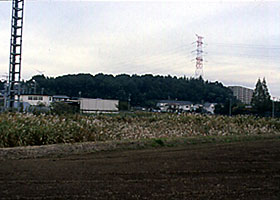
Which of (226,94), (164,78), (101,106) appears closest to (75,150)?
(101,106)

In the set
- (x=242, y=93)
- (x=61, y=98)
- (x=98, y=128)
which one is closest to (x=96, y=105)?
(x=61, y=98)

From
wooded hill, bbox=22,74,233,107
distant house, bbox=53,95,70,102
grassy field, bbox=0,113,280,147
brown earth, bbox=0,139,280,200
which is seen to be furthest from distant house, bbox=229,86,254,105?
brown earth, bbox=0,139,280,200

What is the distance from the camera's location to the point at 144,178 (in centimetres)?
707

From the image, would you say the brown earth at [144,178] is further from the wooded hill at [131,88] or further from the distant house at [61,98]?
the distant house at [61,98]

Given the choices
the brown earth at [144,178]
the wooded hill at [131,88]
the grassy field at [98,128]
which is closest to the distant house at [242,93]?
the wooded hill at [131,88]

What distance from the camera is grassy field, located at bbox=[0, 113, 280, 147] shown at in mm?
12406

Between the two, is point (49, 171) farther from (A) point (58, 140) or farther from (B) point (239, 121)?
(B) point (239, 121)

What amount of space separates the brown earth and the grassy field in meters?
2.61

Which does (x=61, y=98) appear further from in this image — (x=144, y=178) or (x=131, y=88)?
(x=144, y=178)

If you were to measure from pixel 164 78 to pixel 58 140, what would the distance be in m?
Result: 55.7

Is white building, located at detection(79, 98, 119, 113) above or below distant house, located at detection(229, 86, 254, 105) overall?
below

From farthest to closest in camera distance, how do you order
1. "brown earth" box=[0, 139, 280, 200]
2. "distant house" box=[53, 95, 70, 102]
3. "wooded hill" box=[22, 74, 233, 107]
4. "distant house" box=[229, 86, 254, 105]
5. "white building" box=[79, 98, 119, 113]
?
1. "distant house" box=[229, 86, 254, 105]
2. "distant house" box=[53, 95, 70, 102]
3. "wooded hill" box=[22, 74, 233, 107]
4. "white building" box=[79, 98, 119, 113]
5. "brown earth" box=[0, 139, 280, 200]

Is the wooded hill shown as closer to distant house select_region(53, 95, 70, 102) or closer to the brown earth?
distant house select_region(53, 95, 70, 102)

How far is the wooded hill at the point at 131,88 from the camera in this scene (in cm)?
6200
